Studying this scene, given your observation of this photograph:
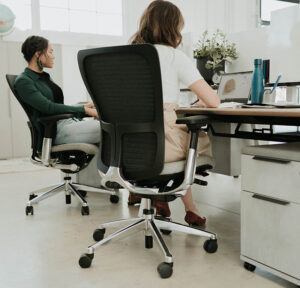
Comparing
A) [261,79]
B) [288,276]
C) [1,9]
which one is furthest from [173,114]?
[1,9]

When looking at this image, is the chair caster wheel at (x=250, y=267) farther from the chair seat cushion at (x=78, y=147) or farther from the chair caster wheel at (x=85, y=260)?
the chair seat cushion at (x=78, y=147)

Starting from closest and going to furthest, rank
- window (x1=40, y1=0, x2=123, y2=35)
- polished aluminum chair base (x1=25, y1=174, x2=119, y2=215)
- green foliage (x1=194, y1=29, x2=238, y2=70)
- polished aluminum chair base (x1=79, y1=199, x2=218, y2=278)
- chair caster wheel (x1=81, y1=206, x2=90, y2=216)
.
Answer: polished aluminum chair base (x1=79, y1=199, x2=218, y2=278) → chair caster wheel (x1=81, y1=206, x2=90, y2=216) → polished aluminum chair base (x1=25, y1=174, x2=119, y2=215) → green foliage (x1=194, y1=29, x2=238, y2=70) → window (x1=40, y1=0, x2=123, y2=35)

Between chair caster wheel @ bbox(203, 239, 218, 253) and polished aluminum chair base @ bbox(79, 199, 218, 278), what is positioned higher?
polished aluminum chair base @ bbox(79, 199, 218, 278)

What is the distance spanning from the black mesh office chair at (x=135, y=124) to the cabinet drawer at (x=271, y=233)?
30 centimetres

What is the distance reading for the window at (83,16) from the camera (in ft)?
20.0

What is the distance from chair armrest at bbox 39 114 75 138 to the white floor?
1.85ft

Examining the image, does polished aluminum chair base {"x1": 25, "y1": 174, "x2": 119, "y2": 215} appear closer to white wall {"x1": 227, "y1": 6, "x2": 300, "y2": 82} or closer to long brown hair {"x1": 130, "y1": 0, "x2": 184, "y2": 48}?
long brown hair {"x1": 130, "y1": 0, "x2": 184, "y2": 48}

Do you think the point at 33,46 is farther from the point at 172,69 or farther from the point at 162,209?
the point at 162,209

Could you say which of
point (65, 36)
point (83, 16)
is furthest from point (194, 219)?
point (83, 16)

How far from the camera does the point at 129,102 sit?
5.30 feet

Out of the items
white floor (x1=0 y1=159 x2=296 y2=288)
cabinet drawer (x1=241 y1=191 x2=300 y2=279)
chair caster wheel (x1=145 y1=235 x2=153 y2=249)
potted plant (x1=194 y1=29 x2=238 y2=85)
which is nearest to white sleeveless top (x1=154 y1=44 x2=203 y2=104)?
cabinet drawer (x1=241 y1=191 x2=300 y2=279)

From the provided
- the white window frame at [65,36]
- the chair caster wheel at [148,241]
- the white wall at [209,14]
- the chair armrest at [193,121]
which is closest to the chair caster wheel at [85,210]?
the chair caster wheel at [148,241]

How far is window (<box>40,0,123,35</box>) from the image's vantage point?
6.09m

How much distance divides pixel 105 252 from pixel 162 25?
1148 mm
